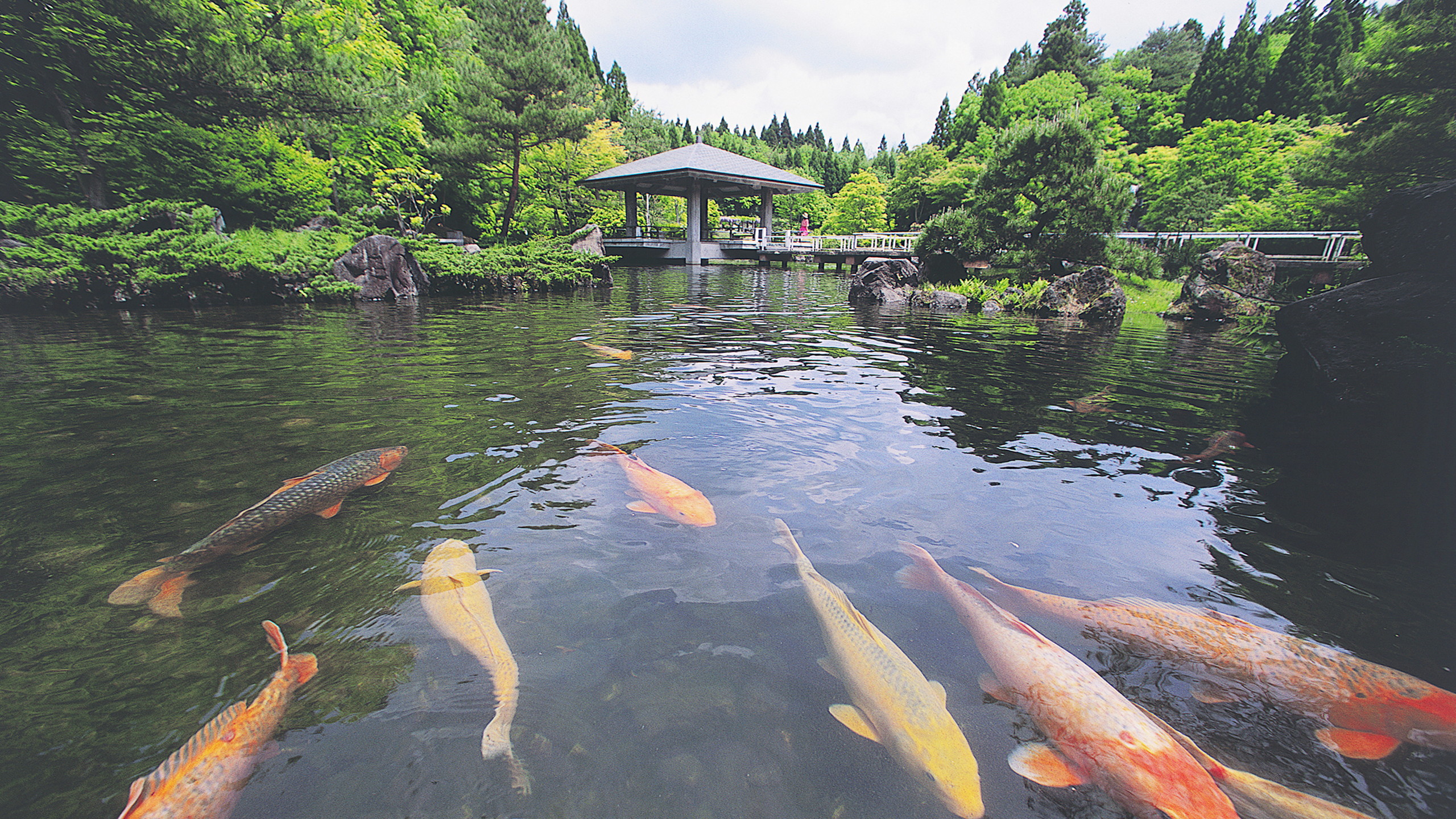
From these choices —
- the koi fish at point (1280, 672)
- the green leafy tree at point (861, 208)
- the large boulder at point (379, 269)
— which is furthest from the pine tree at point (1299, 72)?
the large boulder at point (379, 269)

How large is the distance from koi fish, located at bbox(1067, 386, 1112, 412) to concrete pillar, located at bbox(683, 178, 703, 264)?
32.8 m

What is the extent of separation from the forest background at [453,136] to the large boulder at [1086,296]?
13.2ft

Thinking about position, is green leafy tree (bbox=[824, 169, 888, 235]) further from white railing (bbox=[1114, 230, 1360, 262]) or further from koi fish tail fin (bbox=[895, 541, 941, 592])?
koi fish tail fin (bbox=[895, 541, 941, 592])

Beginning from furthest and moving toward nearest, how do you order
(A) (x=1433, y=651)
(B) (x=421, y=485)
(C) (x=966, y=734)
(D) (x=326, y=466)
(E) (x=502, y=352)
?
(E) (x=502, y=352), (B) (x=421, y=485), (D) (x=326, y=466), (A) (x=1433, y=651), (C) (x=966, y=734)

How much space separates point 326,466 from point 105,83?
1776 centimetres

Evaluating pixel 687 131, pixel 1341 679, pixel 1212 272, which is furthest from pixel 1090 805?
pixel 687 131

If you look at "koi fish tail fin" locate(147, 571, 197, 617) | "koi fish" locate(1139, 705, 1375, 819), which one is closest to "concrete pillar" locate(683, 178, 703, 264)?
"koi fish tail fin" locate(147, 571, 197, 617)

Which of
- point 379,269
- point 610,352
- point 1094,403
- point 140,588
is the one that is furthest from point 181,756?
point 379,269

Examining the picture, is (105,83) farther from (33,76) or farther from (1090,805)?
(1090,805)

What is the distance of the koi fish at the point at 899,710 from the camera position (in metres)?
1.82

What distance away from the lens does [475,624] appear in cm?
246

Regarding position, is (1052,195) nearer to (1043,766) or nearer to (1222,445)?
(1222,445)

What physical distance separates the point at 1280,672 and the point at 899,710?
1796mm

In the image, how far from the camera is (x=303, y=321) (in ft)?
37.8
